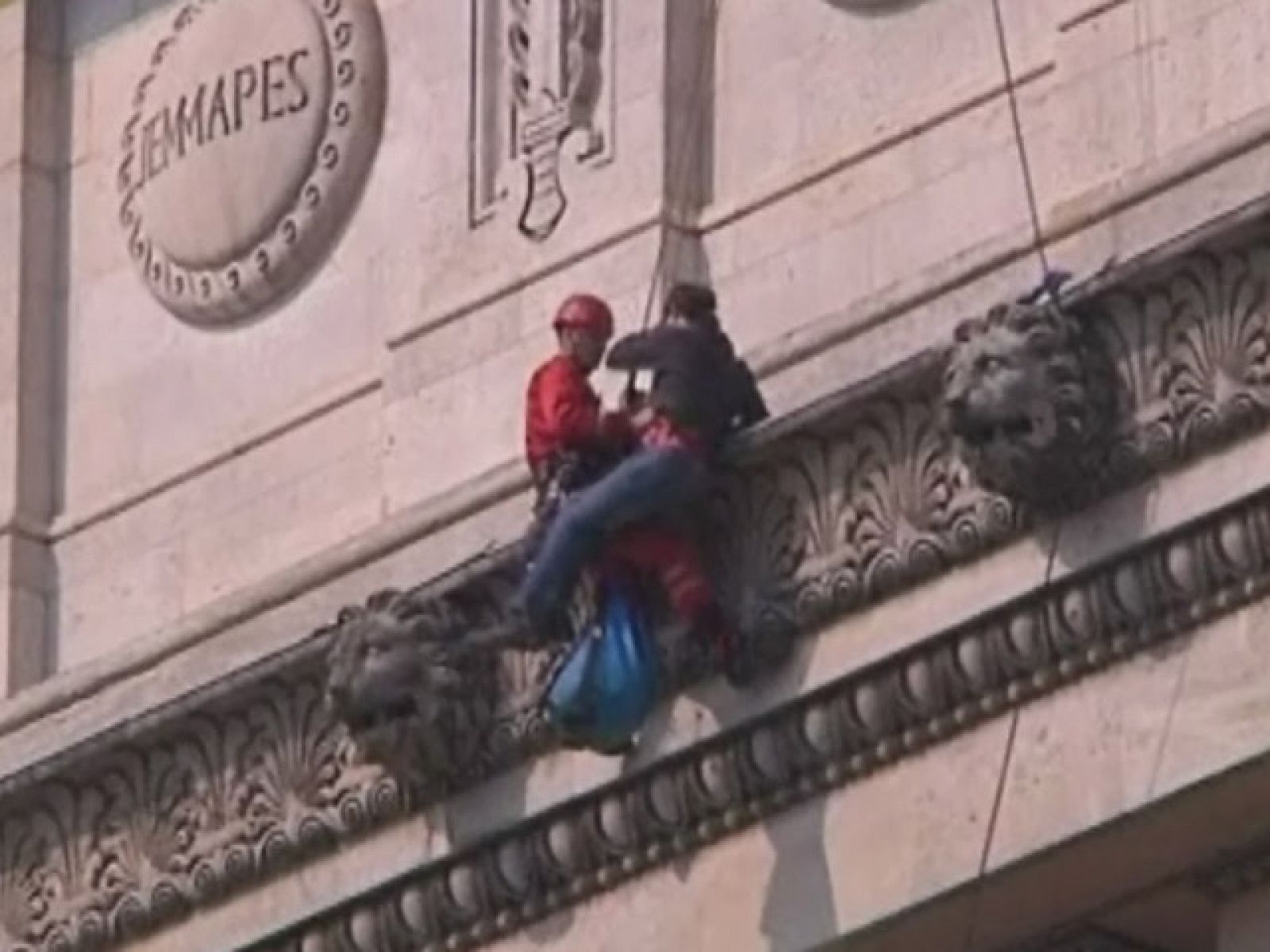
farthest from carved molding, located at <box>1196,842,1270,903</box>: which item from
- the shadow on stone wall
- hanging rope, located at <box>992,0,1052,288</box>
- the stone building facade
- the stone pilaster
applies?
the stone pilaster

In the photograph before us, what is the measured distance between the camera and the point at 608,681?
42500 mm

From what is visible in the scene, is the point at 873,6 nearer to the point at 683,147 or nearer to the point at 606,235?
the point at 683,147

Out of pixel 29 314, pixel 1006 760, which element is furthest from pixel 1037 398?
pixel 29 314

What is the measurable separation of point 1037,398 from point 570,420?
1.88 meters

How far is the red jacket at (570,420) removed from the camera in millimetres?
42750

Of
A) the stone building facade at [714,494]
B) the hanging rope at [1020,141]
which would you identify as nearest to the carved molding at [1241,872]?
the stone building facade at [714,494]

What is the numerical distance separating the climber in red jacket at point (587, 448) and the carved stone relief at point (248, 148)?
8.92ft

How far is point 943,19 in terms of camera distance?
143ft

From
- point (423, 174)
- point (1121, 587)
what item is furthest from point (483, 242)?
point (1121, 587)

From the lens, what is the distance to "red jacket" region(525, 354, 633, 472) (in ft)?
140

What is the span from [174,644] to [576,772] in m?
2.51

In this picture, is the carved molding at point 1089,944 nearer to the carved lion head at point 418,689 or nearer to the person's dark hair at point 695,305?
the person's dark hair at point 695,305

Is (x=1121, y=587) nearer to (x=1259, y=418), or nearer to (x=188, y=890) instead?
(x=1259, y=418)

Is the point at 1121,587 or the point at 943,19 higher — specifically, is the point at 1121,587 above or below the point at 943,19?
below
